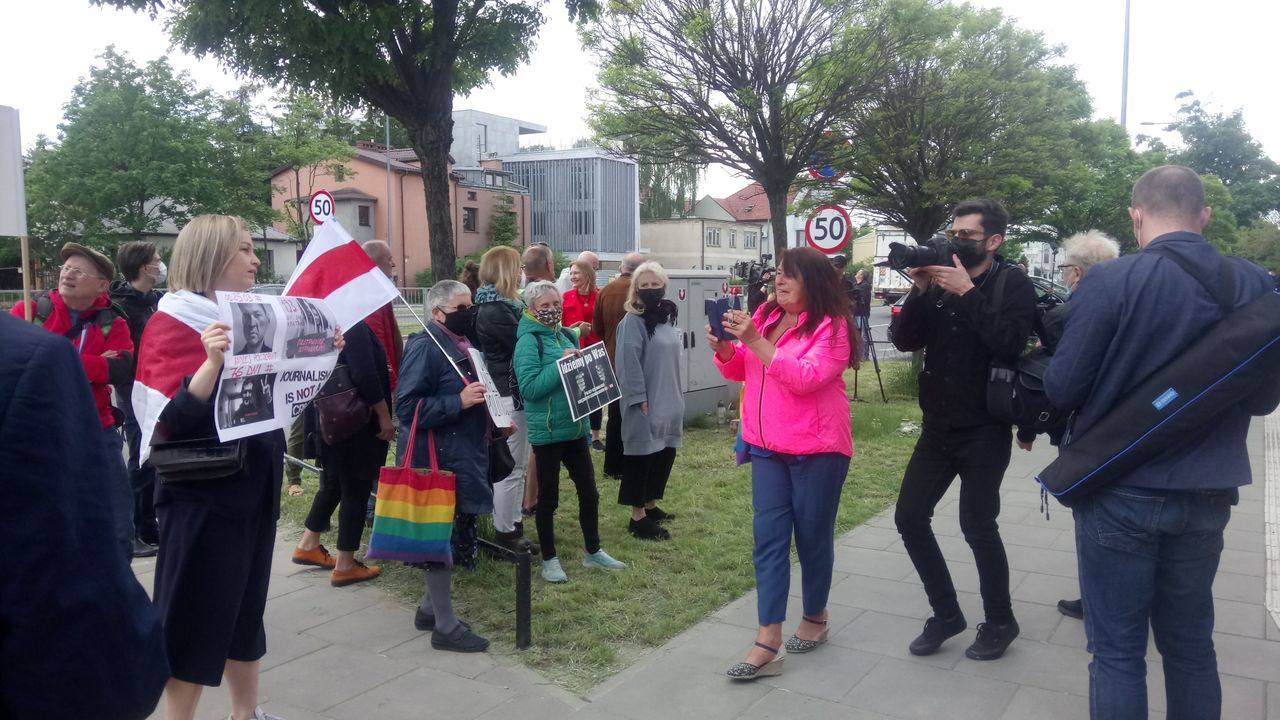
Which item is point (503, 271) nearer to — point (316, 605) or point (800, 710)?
point (316, 605)

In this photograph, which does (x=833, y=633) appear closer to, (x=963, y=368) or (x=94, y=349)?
(x=963, y=368)

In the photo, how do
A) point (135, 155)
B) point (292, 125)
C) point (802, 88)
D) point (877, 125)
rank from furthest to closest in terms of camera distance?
point (292, 125) < point (135, 155) < point (877, 125) < point (802, 88)

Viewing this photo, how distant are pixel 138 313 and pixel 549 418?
2926 mm

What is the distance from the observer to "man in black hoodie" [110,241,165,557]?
5.84 metres

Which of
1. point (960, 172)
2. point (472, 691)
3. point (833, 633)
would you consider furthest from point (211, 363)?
point (960, 172)

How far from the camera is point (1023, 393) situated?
12.1ft

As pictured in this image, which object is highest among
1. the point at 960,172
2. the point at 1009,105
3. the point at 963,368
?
the point at 1009,105

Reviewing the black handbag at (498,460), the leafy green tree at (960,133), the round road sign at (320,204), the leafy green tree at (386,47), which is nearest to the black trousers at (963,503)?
the black handbag at (498,460)

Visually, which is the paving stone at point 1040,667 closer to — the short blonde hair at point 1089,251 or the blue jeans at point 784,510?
the blue jeans at point 784,510

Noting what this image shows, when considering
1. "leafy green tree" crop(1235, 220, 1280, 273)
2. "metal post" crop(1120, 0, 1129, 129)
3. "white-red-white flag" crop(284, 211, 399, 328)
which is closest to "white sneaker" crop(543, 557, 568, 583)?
"white-red-white flag" crop(284, 211, 399, 328)

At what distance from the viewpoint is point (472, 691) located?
12.9 feet

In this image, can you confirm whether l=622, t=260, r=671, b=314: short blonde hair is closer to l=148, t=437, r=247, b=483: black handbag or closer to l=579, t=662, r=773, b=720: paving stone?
l=579, t=662, r=773, b=720: paving stone

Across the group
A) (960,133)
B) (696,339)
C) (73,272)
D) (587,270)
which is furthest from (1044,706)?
(960,133)

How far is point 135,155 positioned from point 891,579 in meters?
36.5
